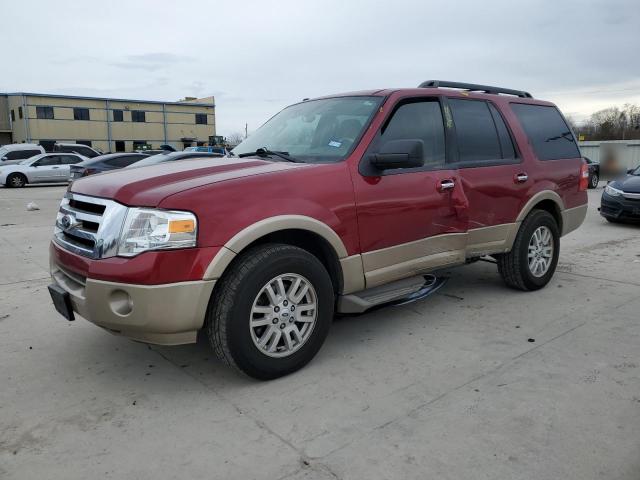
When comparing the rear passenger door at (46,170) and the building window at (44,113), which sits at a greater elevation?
the building window at (44,113)

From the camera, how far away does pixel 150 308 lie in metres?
2.86

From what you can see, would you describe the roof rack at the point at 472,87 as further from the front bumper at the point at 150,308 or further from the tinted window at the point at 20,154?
the tinted window at the point at 20,154

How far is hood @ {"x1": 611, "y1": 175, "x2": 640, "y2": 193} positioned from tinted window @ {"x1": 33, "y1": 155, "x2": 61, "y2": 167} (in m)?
20.1

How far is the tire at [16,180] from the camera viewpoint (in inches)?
800

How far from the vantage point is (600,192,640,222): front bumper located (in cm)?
974

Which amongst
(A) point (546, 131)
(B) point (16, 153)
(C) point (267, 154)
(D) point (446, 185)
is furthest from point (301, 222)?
(B) point (16, 153)

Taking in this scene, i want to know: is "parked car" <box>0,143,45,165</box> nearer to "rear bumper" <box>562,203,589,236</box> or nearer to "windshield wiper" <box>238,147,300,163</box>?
Result: "windshield wiper" <box>238,147,300,163</box>

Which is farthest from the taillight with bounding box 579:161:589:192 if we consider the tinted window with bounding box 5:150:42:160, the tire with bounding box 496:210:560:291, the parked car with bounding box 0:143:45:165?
the tinted window with bounding box 5:150:42:160

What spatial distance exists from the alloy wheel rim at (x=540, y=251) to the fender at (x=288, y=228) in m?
2.38

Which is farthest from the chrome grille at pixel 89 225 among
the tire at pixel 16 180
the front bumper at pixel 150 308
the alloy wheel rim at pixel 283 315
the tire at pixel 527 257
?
the tire at pixel 16 180

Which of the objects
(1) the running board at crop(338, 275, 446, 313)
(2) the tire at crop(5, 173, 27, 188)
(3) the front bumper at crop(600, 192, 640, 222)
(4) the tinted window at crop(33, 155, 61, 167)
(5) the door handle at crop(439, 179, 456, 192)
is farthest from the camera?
(4) the tinted window at crop(33, 155, 61, 167)

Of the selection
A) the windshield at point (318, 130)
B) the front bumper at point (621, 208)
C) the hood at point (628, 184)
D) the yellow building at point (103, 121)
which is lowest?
the front bumper at point (621, 208)

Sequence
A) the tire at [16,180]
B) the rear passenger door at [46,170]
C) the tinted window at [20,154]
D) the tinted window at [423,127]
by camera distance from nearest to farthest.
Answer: the tinted window at [423,127] → the tire at [16,180] → the rear passenger door at [46,170] → the tinted window at [20,154]

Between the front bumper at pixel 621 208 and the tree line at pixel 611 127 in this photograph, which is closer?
the front bumper at pixel 621 208
